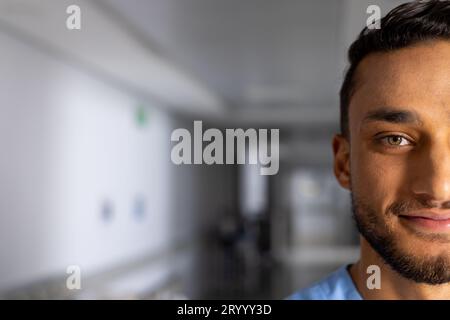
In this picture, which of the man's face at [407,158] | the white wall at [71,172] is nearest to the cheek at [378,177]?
the man's face at [407,158]

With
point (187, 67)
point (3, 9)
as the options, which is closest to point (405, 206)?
point (3, 9)

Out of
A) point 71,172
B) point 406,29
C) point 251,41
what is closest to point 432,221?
point 406,29

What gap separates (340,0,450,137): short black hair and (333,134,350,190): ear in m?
0.05

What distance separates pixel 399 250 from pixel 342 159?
12 centimetres

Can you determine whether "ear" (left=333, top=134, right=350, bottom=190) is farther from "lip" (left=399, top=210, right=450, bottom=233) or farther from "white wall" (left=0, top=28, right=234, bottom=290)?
"white wall" (left=0, top=28, right=234, bottom=290)

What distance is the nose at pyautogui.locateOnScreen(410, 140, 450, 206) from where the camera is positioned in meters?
0.51

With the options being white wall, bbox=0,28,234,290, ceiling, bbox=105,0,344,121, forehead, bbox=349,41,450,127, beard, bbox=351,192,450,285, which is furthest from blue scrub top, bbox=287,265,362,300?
white wall, bbox=0,28,234,290

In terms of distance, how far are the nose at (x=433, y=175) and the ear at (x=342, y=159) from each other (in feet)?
0.28

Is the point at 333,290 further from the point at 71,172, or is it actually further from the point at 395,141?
the point at 71,172

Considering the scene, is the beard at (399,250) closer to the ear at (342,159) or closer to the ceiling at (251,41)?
the ear at (342,159)

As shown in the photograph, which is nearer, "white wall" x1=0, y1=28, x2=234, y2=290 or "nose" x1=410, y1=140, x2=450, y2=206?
"nose" x1=410, y1=140, x2=450, y2=206

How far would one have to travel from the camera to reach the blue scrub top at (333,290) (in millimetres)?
602

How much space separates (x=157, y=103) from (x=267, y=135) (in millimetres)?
1951
